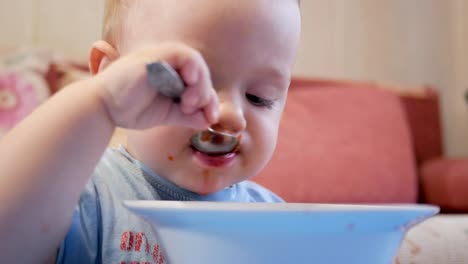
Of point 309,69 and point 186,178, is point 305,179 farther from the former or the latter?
point 186,178

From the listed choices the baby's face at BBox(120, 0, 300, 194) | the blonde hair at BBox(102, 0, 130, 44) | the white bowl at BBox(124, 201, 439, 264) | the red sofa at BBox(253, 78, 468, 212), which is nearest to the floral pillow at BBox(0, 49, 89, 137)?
the red sofa at BBox(253, 78, 468, 212)

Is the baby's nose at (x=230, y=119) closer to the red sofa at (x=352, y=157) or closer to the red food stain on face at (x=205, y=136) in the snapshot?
the red food stain on face at (x=205, y=136)

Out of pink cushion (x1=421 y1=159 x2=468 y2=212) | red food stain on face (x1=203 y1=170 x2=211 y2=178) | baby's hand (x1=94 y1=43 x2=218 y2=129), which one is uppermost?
baby's hand (x1=94 y1=43 x2=218 y2=129)

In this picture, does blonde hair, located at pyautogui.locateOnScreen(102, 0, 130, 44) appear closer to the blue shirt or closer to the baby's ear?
the baby's ear

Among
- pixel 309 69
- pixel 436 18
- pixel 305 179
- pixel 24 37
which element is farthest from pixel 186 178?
pixel 436 18

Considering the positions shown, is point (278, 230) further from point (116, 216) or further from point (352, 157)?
point (352, 157)

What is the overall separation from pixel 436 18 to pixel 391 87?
0.53m

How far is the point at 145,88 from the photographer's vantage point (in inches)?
15.4

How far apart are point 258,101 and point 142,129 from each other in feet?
0.63

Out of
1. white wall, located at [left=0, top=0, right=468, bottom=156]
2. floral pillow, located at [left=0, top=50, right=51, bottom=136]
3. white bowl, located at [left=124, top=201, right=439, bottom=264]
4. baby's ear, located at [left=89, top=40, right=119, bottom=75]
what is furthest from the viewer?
white wall, located at [left=0, top=0, right=468, bottom=156]

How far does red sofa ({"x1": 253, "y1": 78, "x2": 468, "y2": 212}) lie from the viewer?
70.2 inches

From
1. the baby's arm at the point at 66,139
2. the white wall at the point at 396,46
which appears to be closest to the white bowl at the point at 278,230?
the baby's arm at the point at 66,139

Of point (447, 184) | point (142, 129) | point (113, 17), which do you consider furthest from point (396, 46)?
point (142, 129)

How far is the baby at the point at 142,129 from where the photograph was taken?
1.24 ft
